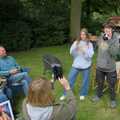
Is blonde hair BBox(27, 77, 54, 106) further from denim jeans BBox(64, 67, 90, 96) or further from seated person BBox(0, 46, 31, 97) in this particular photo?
denim jeans BBox(64, 67, 90, 96)

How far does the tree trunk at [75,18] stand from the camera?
14.7 m

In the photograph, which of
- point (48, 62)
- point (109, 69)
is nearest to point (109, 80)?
point (109, 69)

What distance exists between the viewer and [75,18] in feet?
48.5

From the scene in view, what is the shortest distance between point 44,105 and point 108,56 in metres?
3.53

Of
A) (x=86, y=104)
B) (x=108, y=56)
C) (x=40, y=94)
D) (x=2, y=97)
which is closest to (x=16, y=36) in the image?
(x=86, y=104)

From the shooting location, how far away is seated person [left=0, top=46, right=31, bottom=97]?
24.3 ft

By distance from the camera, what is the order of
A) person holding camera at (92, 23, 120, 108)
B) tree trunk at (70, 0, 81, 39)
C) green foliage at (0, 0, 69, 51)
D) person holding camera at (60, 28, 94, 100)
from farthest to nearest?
tree trunk at (70, 0, 81, 39)
green foliage at (0, 0, 69, 51)
person holding camera at (60, 28, 94, 100)
person holding camera at (92, 23, 120, 108)

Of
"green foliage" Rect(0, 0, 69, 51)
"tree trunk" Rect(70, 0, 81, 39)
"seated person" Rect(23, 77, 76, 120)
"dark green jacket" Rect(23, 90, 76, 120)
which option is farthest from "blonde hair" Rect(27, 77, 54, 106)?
"tree trunk" Rect(70, 0, 81, 39)

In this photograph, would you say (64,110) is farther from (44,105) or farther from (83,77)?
(83,77)

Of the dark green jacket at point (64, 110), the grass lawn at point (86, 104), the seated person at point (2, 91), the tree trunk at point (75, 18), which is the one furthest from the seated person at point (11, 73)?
the tree trunk at point (75, 18)

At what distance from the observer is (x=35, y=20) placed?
1462cm

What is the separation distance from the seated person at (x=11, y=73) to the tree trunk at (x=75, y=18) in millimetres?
7122

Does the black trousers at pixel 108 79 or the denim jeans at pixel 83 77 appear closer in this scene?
the black trousers at pixel 108 79

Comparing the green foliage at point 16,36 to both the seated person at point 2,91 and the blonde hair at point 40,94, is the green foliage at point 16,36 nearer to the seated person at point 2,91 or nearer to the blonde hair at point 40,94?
the seated person at point 2,91
